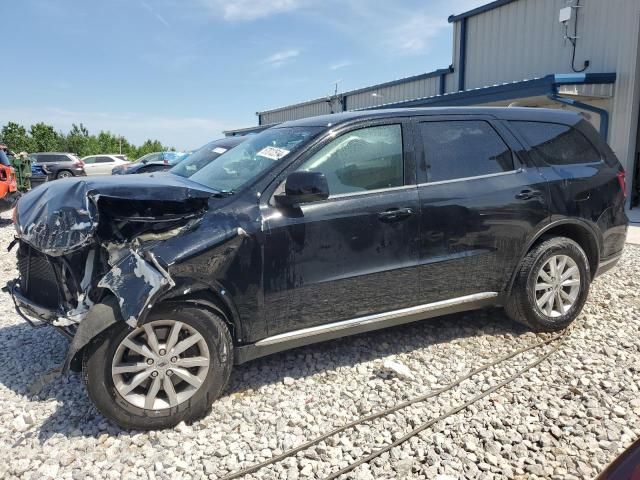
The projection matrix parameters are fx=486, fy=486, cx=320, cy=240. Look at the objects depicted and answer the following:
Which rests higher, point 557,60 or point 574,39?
point 574,39

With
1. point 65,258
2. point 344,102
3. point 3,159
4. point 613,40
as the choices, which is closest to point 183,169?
point 65,258

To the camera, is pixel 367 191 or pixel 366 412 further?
pixel 367 191

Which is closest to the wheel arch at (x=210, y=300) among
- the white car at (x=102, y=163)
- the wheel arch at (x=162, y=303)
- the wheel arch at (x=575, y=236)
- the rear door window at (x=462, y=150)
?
the wheel arch at (x=162, y=303)

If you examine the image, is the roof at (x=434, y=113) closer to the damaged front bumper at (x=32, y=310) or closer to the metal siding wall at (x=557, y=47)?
the damaged front bumper at (x=32, y=310)

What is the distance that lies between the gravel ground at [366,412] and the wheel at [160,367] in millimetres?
160

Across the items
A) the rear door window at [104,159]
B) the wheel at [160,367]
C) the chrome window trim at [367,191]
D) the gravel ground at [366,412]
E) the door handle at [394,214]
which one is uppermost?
the rear door window at [104,159]

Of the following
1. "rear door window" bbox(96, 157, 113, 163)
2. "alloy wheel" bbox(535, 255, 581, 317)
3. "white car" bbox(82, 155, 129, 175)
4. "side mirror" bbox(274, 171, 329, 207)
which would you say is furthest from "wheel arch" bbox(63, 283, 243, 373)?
"rear door window" bbox(96, 157, 113, 163)

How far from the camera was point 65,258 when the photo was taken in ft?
9.96

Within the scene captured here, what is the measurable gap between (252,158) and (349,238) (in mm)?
985

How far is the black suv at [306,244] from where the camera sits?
279 cm

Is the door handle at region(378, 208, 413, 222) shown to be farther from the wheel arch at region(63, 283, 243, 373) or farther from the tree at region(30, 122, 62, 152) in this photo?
the tree at region(30, 122, 62, 152)

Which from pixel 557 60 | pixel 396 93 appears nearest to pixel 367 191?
pixel 557 60

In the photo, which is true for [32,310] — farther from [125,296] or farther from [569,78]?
[569,78]

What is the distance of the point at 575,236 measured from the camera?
4250 millimetres
